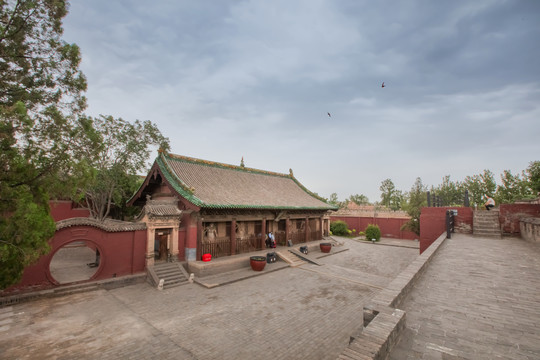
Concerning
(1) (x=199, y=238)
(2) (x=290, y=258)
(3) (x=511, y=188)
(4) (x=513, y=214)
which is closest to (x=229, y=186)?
(1) (x=199, y=238)

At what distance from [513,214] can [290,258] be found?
14.0 m

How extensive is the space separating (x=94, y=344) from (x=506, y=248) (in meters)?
16.3

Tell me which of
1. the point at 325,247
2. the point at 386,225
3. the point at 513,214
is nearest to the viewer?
Result: the point at 513,214

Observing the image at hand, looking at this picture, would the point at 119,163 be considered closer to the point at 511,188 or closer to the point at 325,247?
the point at 325,247

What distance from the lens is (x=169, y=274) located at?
11.9 m

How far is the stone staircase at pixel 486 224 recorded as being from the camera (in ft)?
50.1

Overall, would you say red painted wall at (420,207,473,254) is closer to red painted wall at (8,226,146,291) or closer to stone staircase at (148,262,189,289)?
stone staircase at (148,262,189,289)

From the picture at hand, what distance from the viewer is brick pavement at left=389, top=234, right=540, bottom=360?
3.82 m

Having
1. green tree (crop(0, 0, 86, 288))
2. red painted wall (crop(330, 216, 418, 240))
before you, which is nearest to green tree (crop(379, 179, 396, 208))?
red painted wall (crop(330, 216, 418, 240))

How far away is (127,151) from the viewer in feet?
70.6

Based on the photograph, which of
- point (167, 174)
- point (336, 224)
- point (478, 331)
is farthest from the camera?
point (336, 224)

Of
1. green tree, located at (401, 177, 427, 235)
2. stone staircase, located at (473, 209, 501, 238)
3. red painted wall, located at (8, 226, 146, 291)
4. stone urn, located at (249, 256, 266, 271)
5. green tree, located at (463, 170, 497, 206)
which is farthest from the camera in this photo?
green tree, located at (463, 170, 497, 206)

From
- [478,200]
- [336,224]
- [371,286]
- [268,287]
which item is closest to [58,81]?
[268,287]

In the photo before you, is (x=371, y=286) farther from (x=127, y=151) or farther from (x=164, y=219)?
(x=127, y=151)
